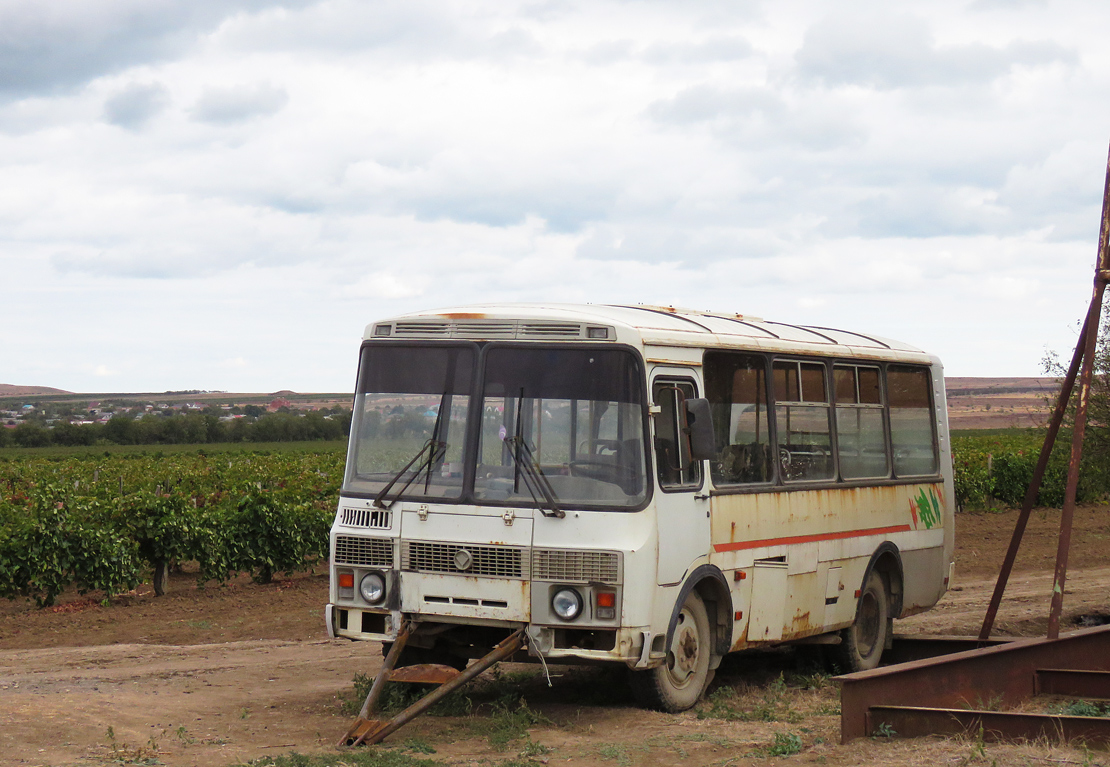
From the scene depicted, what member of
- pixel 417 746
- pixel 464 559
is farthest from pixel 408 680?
pixel 464 559

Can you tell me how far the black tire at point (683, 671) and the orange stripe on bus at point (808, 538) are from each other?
0.46 metres

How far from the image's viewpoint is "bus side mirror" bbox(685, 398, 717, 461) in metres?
8.19

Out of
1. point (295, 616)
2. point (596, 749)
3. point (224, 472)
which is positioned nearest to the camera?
point (596, 749)

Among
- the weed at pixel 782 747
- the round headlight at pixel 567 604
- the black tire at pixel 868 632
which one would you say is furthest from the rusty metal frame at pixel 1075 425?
the round headlight at pixel 567 604

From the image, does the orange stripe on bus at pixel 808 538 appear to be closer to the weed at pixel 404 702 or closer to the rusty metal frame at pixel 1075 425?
the rusty metal frame at pixel 1075 425

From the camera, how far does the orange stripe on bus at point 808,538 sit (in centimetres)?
914

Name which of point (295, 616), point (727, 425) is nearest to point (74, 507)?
point (295, 616)

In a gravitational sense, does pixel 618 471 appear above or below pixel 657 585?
Answer: above

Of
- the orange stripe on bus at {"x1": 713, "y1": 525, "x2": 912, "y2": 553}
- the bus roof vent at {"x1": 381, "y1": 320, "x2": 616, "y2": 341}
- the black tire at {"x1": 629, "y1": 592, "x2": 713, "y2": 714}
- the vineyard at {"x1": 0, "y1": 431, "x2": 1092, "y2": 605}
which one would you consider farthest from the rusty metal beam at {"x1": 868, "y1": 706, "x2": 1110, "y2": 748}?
the vineyard at {"x1": 0, "y1": 431, "x2": 1092, "y2": 605}

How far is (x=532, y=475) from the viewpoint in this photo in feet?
26.7

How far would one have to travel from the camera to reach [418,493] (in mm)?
8328

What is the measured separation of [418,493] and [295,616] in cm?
778

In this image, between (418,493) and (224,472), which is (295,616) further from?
(224,472)

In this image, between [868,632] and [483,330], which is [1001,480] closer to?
[868,632]
